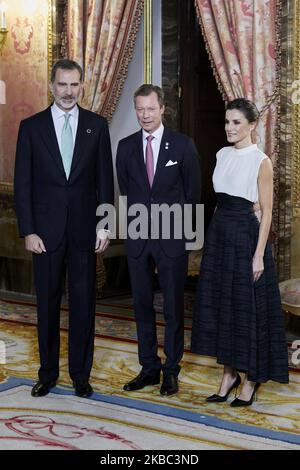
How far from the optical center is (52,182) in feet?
15.2

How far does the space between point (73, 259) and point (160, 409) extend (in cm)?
93

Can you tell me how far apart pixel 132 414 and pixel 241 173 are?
135cm

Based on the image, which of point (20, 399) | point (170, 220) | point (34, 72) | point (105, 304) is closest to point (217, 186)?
point (170, 220)

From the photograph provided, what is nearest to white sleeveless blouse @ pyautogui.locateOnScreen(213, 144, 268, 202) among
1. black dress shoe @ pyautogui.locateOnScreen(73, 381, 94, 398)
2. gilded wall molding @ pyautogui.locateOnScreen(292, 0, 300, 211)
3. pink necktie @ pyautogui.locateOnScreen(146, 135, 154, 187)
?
pink necktie @ pyautogui.locateOnScreen(146, 135, 154, 187)

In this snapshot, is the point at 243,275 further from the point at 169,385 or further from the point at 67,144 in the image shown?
the point at 67,144

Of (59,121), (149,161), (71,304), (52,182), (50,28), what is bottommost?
(71,304)

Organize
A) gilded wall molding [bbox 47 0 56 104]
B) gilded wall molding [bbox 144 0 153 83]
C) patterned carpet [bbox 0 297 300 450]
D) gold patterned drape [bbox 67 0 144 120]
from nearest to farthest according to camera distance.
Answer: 1. patterned carpet [bbox 0 297 300 450]
2. gold patterned drape [bbox 67 0 144 120]
3. gilded wall molding [bbox 144 0 153 83]
4. gilded wall molding [bbox 47 0 56 104]

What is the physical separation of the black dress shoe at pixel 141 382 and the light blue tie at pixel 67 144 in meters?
1.23

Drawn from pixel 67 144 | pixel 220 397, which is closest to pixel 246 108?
pixel 67 144

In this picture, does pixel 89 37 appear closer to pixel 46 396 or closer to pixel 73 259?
pixel 73 259

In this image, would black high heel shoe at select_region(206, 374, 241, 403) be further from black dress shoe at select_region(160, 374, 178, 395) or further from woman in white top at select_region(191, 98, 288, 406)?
black dress shoe at select_region(160, 374, 178, 395)

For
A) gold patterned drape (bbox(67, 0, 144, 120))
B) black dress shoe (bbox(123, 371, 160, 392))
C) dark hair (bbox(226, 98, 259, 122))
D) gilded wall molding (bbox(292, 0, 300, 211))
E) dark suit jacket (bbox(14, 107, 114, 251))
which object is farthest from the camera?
gold patterned drape (bbox(67, 0, 144, 120))

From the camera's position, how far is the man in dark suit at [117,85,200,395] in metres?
4.71

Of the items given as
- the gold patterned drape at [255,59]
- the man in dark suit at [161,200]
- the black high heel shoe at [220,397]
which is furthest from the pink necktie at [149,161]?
the gold patterned drape at [255,59]
